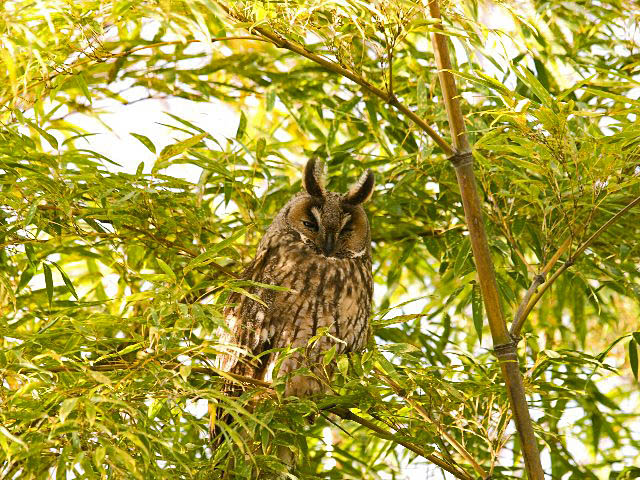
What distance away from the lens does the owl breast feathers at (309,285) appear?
Result: 7.88 feet

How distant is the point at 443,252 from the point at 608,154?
1103mm

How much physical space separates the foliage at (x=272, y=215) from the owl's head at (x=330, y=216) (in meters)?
0.12

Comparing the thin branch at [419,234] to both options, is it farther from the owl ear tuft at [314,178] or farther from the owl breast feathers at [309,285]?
the owl ear tuft at [314,178]

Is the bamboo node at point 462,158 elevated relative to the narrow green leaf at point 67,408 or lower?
elevated

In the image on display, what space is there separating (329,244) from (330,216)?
0.28ft

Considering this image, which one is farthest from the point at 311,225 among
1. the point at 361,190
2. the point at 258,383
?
the point at 258,383

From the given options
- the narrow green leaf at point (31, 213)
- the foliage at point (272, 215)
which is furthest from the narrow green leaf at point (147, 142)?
the narrow green leaf at point (31, 213)

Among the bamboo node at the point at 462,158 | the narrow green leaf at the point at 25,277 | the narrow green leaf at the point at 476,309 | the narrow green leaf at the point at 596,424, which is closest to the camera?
the bamboo node at the point at 462,158

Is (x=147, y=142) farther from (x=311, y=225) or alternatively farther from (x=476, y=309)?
(x=476, y=309)

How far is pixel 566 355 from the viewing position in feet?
7.13

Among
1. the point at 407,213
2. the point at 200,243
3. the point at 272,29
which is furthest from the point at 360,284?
the point at 272,29

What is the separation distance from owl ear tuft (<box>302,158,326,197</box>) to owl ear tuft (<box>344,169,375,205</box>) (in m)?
0.08

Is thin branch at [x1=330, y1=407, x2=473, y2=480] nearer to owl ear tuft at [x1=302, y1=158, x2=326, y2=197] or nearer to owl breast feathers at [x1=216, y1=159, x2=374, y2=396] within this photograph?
owl breast feathers at [x1=216, y1=159, x2=374, y2=396]

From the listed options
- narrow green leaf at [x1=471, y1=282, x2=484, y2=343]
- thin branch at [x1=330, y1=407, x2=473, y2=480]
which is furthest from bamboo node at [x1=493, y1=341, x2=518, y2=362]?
narrow green leaf at [x1=471, y1=282, x2=484, y2=343]
